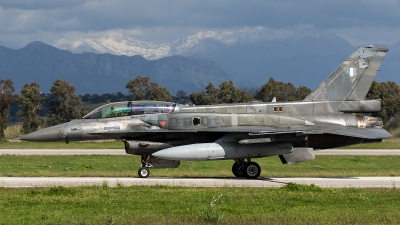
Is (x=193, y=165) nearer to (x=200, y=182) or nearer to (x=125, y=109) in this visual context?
(x=125, y=109)

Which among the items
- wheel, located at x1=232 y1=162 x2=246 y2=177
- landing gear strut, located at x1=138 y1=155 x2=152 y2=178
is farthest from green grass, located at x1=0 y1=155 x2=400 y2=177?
landing gear strut, located at x1=138 y1=155 x2=152 y2=178

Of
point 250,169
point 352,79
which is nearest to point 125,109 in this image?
point 250,169

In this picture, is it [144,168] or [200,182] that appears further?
[144,168]

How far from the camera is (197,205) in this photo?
45.8 ft

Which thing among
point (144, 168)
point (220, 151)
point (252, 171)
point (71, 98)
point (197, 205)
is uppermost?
point (71, 98)

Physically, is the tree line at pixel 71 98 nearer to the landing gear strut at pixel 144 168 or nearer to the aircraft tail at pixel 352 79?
the aircraft tail at pixel 352 79

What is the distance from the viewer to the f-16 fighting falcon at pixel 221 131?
2041 cm

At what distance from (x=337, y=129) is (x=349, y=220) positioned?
30.9 ft

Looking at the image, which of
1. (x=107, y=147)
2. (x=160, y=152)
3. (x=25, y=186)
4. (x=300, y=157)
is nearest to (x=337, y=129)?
(x=300, y=157)

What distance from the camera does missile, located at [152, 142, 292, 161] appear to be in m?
19.7

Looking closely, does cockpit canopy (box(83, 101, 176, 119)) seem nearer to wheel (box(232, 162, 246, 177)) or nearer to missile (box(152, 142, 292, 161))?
missile (box(152, 142, 292, 161))

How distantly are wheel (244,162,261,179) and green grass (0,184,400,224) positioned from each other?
401cm

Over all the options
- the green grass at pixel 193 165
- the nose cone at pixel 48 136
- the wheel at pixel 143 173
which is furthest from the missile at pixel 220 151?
the green grass at pixel 193 165

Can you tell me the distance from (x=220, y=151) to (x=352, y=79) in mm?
6396
